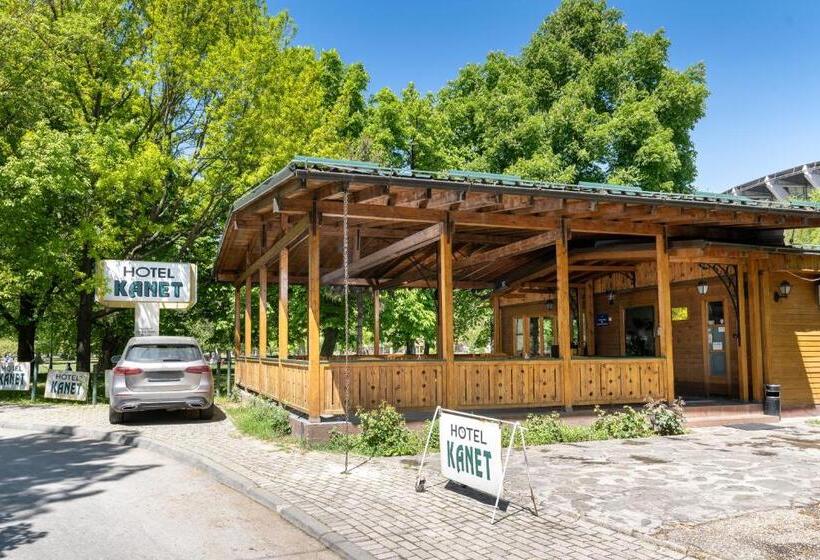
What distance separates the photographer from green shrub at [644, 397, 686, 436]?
35.3 feet

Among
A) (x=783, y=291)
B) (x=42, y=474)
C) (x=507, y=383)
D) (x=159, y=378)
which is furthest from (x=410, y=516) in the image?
(x=783, y=291)

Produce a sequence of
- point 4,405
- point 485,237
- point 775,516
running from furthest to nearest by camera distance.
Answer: point 4,405, point 485,237, point 775,516

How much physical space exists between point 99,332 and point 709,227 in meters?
24.5

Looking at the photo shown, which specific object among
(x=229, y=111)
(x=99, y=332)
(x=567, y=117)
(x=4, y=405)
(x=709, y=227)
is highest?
(x=567, y=117)

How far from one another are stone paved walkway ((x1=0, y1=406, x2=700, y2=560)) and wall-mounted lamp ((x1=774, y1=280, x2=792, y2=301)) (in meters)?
9.19

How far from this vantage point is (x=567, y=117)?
2894 centimetres

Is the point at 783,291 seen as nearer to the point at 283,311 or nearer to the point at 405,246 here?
the point at 405,246

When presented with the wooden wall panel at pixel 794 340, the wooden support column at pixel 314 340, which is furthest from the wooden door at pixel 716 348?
the wooden support column at pixel 314 340

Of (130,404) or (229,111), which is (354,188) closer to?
(130,404)

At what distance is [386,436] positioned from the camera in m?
9.27

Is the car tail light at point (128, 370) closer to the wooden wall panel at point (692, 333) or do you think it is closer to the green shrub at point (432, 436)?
the green shrub at point (432, 436)

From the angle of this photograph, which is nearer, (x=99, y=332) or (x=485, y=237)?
(x=485, y=237)

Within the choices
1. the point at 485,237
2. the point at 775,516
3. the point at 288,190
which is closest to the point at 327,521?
the point at 775,516

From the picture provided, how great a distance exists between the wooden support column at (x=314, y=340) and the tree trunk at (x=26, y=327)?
60.4 feet
